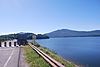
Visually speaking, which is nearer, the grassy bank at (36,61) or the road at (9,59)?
the grassy bank at (36,61)

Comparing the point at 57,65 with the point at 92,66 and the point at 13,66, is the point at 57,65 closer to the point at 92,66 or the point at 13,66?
the point at 13,66

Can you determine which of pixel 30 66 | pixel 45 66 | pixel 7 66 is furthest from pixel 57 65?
pixel 7 66

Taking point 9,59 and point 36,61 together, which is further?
point 9,59

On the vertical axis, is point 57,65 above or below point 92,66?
above

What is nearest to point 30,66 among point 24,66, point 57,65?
point 24,66

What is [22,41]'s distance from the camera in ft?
164

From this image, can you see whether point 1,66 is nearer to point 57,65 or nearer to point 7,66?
point 7,66

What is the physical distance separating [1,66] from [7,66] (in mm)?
367

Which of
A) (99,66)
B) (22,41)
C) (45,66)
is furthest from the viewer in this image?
(22,41)

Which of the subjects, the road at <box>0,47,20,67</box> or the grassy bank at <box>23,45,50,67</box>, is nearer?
the grassy bank at <box>23,45,50,67</box>

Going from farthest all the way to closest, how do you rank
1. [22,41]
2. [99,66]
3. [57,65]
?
1. [22,41]
2. [99,66]
3. [57,65]

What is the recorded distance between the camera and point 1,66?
46.4ft

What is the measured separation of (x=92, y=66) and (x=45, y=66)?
1546 centimetres

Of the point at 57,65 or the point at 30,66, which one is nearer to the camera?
the point at 57,65
